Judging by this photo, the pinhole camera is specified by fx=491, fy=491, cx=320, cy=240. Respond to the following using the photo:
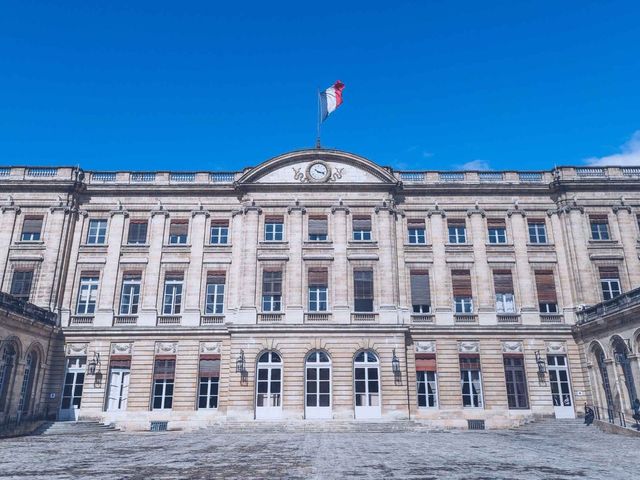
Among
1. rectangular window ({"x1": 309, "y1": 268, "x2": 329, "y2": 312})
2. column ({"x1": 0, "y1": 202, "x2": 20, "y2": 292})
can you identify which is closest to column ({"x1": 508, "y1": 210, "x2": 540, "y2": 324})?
rectangular window ({"x1": 309, "y1": 268, "x2": 329, "y2": 312})

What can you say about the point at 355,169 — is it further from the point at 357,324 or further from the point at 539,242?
the point at 539,242

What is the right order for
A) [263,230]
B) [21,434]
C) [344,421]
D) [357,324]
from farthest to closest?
[263,230] → [357,324] → [344,421] → [21,434]

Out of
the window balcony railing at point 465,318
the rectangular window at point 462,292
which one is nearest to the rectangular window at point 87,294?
the window balcony railing at point 465,318

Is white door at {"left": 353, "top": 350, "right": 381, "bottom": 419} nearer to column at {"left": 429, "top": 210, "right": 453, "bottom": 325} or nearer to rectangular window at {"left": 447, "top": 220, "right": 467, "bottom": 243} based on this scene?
column at {"left": 429, "top": 210, "right": 453, "bottom": 325}

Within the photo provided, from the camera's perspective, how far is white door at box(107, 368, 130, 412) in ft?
79.1

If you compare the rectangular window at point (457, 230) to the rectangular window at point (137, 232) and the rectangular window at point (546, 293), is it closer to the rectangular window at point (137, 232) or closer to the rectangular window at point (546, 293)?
the rectangular window at point (546, 293)

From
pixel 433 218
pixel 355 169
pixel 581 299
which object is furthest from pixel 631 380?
pixel 355 169

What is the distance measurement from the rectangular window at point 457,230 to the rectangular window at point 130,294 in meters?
17.0

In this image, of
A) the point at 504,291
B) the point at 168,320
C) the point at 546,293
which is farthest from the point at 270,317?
the point at 546,293

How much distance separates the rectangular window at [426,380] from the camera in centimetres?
2419

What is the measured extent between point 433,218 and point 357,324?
7.48 m

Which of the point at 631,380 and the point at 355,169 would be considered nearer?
the point at 631,380

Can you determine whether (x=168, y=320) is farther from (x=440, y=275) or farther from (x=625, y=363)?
(x=625, y=363)

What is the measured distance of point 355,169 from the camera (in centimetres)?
2753
